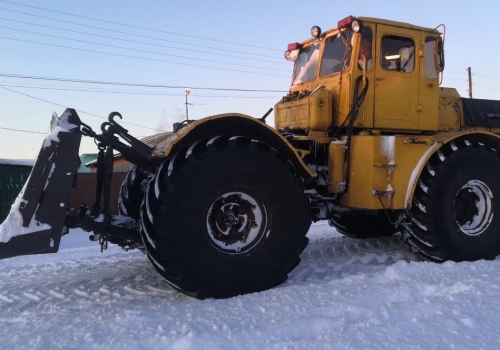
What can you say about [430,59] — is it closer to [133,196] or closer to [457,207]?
[457,207]

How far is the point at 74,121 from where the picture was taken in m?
4.12

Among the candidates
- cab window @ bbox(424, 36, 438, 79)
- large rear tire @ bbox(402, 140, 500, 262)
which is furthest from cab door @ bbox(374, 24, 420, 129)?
large rear tire @ bbox(402, 140, 500, 262)

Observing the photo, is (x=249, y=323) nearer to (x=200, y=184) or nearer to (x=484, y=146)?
(x=200, y=184)

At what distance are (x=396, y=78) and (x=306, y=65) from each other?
1304 millimetres

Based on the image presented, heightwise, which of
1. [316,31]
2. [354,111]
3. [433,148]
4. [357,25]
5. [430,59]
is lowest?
[433,148]

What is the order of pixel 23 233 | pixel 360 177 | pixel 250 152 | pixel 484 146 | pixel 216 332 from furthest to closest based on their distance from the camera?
1. pixel 484 146
2. pixel 360 177
3. pixel 250 152
4. pixel 23 233
5. pixel 216 332

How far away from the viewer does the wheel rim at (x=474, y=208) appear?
18.4 ft

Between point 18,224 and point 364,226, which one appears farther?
point 364,226

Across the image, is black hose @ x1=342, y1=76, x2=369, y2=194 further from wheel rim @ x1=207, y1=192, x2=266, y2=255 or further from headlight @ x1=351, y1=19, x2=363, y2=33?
wheel rim @ x1=207, y1=192, x2=266, y2=255

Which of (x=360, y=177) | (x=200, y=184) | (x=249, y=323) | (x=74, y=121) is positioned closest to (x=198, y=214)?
(x=200, y=184)

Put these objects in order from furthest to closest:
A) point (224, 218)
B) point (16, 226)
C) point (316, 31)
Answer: point (316, 31) < point (224, 218) < point (16, 226)

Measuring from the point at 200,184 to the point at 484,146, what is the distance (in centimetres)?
369

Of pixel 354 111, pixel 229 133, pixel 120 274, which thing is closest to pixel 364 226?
pixel 354 111

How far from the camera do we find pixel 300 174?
16.3 feet
